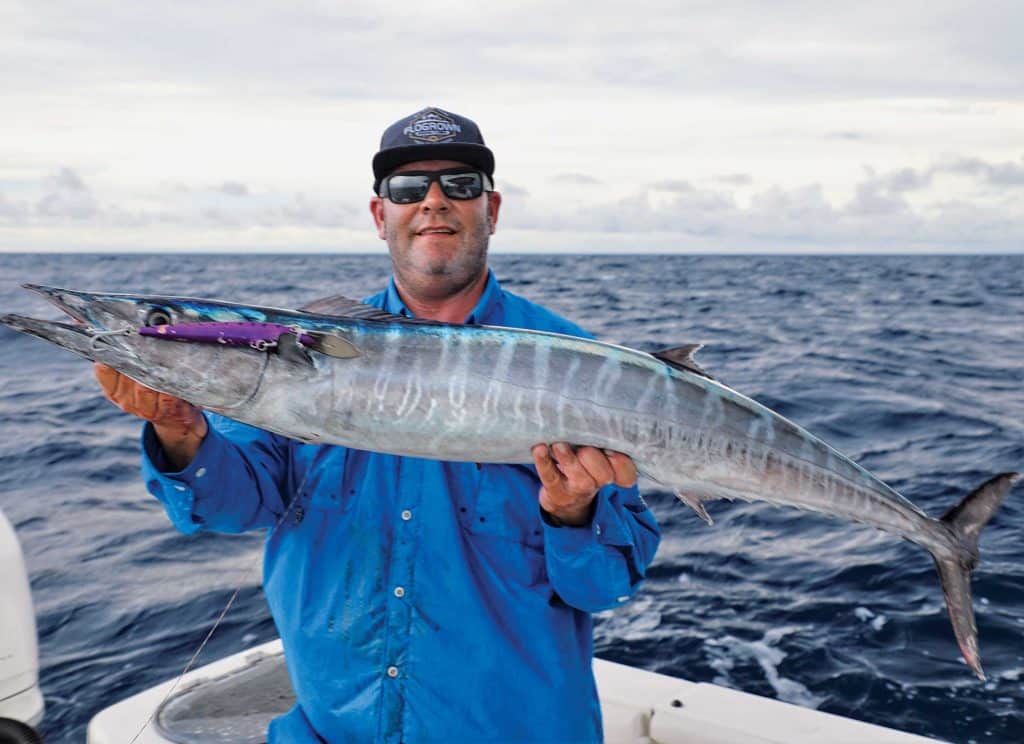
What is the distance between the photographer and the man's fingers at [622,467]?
298 centimetres

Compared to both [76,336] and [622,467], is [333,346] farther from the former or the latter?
[622,467]

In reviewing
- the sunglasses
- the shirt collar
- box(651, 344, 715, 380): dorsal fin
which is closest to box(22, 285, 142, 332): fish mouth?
the shirt collar

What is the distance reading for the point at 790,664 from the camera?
6484 mm

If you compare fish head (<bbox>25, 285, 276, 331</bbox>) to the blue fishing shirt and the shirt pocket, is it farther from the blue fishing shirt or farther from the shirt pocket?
the shirt pocket

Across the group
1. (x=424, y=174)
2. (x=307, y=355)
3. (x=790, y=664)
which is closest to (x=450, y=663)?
(x=307, y=355)

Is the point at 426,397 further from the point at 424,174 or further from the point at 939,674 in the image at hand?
the point at 939,674

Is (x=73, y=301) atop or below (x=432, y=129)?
below

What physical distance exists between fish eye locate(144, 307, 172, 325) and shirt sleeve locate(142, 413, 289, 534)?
338 millimetres

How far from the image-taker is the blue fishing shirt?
2986 mm

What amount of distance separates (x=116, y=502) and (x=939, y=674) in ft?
27.4

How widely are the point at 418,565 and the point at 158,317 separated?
3.62 ft

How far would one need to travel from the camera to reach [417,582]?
3.05 meters

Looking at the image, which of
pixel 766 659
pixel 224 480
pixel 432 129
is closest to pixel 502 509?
pixel 224 480

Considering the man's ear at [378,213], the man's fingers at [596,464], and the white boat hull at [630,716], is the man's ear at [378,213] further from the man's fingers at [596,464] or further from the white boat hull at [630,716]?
the white boat hull at [630,716]
